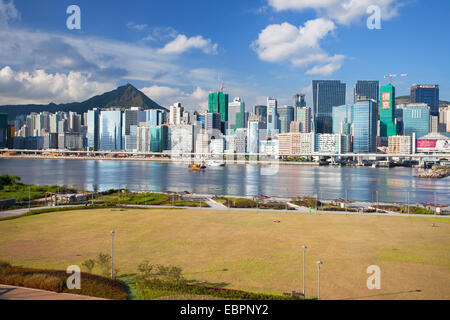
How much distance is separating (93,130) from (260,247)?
347ft

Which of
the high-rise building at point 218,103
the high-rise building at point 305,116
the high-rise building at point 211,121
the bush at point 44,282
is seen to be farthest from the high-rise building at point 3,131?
the bush at point 44,282

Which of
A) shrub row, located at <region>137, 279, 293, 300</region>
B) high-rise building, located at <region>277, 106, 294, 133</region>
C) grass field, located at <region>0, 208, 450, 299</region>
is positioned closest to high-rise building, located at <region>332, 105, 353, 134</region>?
high-rise building, located at <region>277, 106, 294, 133</region>

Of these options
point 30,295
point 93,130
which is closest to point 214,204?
point 30,295

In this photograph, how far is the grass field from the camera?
5930mm

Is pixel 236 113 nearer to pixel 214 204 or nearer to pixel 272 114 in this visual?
pixel 272 114

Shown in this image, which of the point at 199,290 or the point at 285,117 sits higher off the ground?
the point at 285,117

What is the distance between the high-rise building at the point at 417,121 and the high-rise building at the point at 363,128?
2160 centimetres

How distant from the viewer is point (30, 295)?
4934mm

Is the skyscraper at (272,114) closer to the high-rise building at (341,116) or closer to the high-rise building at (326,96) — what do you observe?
the high-rise building at (326,96)
